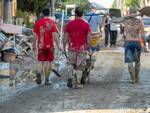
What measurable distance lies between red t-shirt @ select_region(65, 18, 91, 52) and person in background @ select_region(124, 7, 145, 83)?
1383mm

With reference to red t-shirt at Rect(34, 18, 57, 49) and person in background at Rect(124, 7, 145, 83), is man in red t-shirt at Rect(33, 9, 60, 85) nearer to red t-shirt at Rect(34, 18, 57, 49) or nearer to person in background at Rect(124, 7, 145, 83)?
red t-shirt at Rect(34, 18, 57, 49)

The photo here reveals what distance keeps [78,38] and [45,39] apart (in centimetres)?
93

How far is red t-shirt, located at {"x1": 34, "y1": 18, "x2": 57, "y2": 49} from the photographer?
14.0 m

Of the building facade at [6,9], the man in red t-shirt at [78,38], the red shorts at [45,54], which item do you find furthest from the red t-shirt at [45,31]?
the building facade at [6,9]

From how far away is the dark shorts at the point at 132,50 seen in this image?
14539 mm

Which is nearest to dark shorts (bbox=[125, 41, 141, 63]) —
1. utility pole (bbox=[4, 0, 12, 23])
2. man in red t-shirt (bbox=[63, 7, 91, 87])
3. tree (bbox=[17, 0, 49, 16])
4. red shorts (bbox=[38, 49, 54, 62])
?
man in red t-shirt (bbox=[63, 7, 91, 87])

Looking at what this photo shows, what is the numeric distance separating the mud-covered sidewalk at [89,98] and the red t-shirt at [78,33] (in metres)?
0.95

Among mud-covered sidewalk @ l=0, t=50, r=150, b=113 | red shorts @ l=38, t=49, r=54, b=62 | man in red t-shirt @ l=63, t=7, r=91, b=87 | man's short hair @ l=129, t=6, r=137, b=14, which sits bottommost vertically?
mud-covered sidewalk @ l=0, t=50, r=150, b=113

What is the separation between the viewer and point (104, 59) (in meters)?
22.7

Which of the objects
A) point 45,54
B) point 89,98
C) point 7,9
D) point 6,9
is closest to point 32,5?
point 6,9

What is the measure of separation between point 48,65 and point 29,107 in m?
3.49

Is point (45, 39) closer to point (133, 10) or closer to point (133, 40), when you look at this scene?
point (133, 40)

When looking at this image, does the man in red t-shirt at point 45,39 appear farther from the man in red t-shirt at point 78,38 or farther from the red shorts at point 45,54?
the man in red t-shirt at point 78,38

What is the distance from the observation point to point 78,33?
44.7 feet
